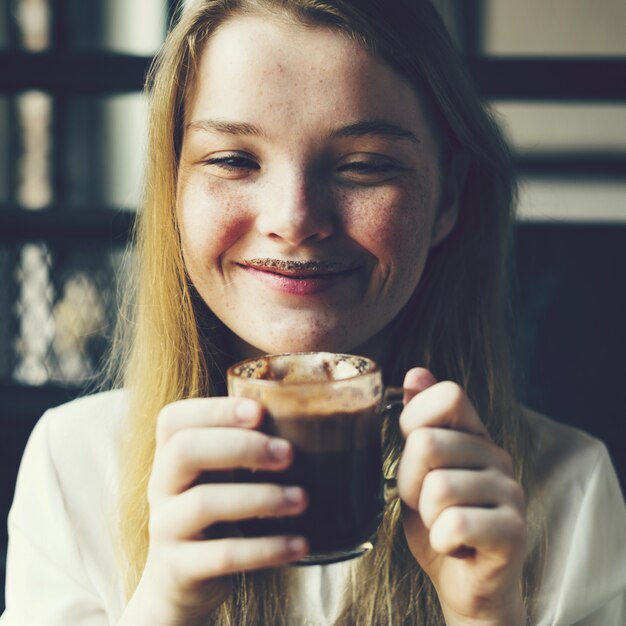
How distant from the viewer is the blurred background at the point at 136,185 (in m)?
2.15

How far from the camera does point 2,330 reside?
2.38 metres

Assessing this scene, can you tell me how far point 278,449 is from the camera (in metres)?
0.88

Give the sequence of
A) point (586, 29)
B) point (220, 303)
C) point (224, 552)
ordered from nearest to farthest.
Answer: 1. point (224, 552)
2. point (220, 303)
3. point (586, 29)

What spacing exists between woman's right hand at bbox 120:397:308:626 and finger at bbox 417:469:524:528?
163 mm

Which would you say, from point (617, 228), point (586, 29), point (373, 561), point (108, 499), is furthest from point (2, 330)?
point (586, 29)

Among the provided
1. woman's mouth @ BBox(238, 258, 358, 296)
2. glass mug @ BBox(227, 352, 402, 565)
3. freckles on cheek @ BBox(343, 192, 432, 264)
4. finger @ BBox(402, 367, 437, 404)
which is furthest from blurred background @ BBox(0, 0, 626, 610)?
glass mug @ BBox(227, 352, 402, 565)

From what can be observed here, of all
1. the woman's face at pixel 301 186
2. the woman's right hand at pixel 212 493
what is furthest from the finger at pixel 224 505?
the woman's face at pixel 301 186

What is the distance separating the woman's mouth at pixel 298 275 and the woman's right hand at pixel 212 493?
37cm

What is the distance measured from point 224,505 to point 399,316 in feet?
2.57

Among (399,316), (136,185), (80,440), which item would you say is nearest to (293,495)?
(399,316)

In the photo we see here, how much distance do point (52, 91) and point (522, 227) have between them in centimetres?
142

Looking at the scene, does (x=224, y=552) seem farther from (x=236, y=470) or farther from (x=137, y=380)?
(x=137, y=380)

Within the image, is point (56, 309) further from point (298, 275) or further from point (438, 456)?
point (438, 456)

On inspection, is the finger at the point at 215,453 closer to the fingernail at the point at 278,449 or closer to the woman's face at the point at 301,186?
the fingernail at the point at 278,449
